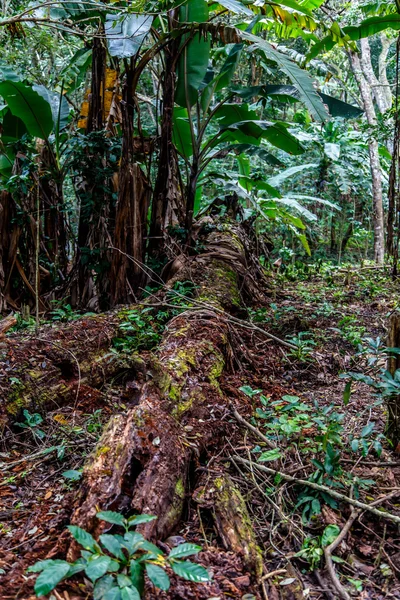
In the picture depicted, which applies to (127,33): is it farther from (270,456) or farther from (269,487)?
(269,487)

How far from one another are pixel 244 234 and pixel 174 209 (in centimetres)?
133

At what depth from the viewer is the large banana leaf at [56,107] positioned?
6.07 m

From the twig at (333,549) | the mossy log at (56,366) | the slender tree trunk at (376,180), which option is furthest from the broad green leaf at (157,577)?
the slender tree trunk at (376,180)

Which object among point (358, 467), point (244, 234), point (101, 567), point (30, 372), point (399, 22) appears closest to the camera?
point (101, 567)

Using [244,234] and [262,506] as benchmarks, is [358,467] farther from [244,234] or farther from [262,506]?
[244,234]

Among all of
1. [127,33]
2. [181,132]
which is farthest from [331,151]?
[127,33]

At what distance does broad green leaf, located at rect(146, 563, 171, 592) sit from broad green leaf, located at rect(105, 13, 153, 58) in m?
4.08

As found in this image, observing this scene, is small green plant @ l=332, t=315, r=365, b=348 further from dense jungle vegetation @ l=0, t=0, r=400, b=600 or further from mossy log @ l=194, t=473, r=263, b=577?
mossy log @ l=194, t=473, r=263, b=577

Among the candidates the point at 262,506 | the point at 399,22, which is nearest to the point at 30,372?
the point at 262,506

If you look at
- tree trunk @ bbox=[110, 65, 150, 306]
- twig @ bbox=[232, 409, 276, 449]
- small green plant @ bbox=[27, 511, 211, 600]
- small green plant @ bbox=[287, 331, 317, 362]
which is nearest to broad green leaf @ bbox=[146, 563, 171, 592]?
small green plant @ bbox=[27, 511, 211, 600]

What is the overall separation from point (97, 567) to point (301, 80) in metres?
5.00

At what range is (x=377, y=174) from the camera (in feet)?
31.6

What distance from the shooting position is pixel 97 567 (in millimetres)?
1426

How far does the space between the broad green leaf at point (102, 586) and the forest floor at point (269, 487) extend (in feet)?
0.66
